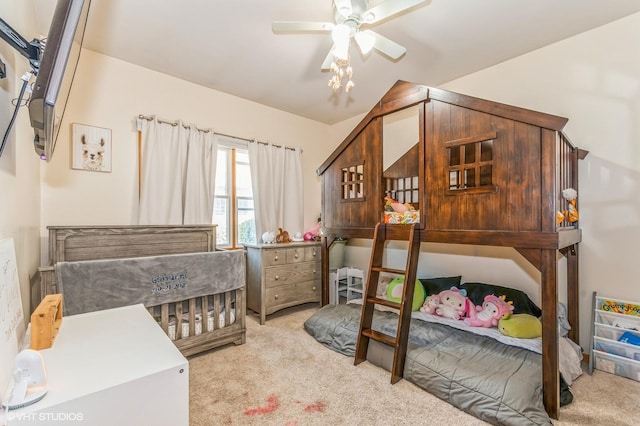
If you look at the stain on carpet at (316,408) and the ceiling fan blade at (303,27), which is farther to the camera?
the ceiling fan blade at (303,27)

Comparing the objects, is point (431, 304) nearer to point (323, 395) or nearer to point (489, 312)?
point (489, 312)

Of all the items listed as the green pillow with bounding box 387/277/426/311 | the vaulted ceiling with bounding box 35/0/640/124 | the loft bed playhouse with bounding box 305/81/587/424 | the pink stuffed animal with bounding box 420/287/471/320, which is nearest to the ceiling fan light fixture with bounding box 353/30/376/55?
the vaulted ceiling with bounding box 35/0/640/124

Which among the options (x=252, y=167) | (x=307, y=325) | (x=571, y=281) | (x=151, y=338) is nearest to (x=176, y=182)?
(x=252, y=167)

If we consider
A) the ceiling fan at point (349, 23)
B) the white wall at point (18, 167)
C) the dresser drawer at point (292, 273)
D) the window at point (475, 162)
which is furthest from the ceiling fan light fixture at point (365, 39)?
the dresser drawer at point (292, 273)

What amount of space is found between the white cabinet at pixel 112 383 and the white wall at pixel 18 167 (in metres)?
0.58

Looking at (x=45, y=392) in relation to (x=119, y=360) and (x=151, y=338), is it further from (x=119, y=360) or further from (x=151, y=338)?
(x=151, y=338)

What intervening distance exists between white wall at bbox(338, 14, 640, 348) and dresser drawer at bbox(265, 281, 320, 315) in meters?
2.19

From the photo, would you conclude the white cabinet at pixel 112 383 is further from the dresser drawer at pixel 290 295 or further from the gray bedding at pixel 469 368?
the dresser drawer at pixel 290 295

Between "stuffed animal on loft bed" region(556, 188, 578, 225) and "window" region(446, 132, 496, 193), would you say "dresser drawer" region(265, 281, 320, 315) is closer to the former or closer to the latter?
"window" region(446, 132, 496, 193)

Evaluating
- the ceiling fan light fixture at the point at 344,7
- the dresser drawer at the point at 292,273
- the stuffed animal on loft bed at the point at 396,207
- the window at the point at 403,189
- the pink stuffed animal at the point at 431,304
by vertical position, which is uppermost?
the ceiling fan light fixture at the point at 344,7

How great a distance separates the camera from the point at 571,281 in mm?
2520

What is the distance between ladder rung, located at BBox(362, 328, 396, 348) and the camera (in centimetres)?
218

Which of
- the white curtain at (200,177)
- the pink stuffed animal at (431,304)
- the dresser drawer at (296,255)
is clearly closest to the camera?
the pink stuffed animal at (431,304)

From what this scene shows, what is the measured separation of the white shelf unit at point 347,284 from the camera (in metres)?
3.83
